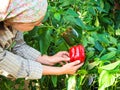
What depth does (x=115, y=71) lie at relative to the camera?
1304 mm

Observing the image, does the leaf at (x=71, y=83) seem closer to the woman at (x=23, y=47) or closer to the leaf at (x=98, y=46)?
the woman at (x=23, y=47)

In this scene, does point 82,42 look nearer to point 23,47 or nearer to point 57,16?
point 57,16

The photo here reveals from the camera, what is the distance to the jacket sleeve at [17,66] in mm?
1374

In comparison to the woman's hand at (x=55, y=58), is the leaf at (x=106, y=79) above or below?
below

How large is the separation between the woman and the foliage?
0.04m

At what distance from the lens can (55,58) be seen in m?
1.53

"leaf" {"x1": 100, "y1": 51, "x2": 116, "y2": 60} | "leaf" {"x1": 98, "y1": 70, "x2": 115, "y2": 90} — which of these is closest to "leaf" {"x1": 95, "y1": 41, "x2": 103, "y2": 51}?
"leaf" {"x1": 100, "y1": 51, "x2": 116, "y2": 60}

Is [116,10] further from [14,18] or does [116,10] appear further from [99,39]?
[14,18]

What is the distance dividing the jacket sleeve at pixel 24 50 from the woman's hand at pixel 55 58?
23 millimetres

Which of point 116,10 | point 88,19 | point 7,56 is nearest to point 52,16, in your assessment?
point 88,19

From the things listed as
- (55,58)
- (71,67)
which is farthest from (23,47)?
(71,67)

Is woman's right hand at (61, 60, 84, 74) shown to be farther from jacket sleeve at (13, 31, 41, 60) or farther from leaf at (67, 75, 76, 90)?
jacket sleeve at (13, 31, 41, 60)

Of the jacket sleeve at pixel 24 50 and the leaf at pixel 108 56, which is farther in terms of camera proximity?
the jacket sleeve at pixel 24 50

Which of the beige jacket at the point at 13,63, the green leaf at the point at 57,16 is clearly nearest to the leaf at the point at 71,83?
the beige jacket at the point at 13,63
